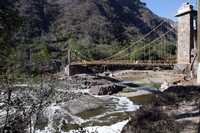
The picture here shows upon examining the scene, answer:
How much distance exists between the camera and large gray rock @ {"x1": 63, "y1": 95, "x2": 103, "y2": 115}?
14.3m

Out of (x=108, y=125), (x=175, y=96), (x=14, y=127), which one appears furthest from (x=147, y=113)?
(x=108, y=125)

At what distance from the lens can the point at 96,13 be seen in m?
85.6

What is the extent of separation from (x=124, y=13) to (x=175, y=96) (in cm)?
9545

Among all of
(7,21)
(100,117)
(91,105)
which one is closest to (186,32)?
(91,105)

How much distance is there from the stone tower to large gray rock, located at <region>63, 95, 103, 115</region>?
6082 mm

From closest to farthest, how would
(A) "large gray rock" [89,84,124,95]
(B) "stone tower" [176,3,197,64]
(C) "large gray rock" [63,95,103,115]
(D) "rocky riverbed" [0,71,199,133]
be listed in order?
(D) "rocky riverbed" [0,71,199,133] → (C) "large gray rock" [63,95,103,115] → (B) "stone tower" [176,3,197,64] → (A) "large gray rock" [89,84,124,95]

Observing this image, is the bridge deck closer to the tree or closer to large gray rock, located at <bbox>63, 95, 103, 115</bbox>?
large gray rock, located at <bbox>63, 95, 103, 115</bbox>

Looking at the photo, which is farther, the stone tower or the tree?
the stone tower

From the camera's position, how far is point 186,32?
810 inches

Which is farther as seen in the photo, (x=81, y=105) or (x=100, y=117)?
(x=81, y=105)

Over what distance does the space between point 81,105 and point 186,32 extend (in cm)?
852

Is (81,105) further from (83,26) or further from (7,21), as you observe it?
(83,26)

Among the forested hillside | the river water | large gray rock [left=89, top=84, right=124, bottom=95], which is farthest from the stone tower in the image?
the forested hillside

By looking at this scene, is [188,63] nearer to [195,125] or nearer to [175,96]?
[175,96]
